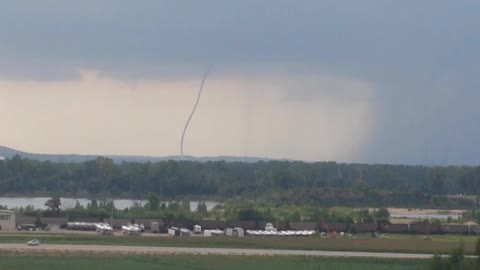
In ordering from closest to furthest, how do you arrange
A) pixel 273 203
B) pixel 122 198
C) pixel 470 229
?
A: pixel 470 229, pixel 273 203, pixel 122 198

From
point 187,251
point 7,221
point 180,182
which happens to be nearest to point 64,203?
point 180,182

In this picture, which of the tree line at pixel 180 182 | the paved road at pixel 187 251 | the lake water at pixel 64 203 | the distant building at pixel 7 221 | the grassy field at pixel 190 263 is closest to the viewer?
the grassy field at pixel 190 263

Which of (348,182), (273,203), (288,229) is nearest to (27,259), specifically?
(288,229)

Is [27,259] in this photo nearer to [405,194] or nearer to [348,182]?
[405,194]

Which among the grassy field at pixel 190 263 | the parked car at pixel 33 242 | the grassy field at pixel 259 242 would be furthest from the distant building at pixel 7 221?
the grassy field at pixel 190 263

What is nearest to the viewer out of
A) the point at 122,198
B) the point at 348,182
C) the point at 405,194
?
the point at 405,194

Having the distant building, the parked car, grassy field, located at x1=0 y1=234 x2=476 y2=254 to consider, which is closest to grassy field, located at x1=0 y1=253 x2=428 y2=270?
the parked car

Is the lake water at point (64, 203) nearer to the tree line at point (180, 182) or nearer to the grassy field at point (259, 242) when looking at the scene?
the tree line at point (180, 182)

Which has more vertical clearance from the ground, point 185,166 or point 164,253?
point 185,166

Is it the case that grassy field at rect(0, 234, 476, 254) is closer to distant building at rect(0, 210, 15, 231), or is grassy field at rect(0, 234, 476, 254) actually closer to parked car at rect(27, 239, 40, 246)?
parked car at rect(27, 239, 40, 246)
